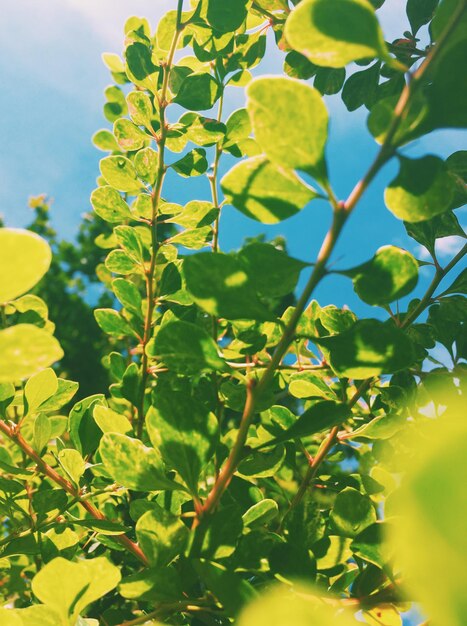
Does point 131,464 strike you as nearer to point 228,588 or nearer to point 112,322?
point 228,588

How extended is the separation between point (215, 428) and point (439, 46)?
1.68ft

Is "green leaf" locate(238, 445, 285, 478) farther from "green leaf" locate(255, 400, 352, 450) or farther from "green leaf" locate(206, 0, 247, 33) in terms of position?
"green leaf" locate(206, 0, 247, 33)

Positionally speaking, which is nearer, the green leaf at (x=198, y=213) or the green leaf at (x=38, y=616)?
the green leaf at (x=38, y=616)

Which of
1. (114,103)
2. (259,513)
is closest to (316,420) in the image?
(259,513)

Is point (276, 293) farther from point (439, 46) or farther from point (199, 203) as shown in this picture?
point (199, 203)

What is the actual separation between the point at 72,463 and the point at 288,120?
Answer: 2.26ft

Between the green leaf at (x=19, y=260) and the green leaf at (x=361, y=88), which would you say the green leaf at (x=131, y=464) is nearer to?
the green leaf at (x=19, y=260)

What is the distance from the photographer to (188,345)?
64 cm

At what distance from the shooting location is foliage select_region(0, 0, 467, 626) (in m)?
0.45


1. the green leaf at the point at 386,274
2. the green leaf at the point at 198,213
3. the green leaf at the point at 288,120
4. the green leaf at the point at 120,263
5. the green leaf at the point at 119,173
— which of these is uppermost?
the green leaf at the point at 119,173

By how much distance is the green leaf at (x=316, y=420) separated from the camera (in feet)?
2.15

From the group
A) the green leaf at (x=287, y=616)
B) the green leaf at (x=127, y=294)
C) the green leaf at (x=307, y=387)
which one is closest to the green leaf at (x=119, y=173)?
the green leaf at (x=127, y=294)

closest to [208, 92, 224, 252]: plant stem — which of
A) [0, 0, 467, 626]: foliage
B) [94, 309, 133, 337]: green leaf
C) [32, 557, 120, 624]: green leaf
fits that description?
[0, 0, 467, 626]: foliage

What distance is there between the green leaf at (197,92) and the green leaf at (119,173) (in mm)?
192
